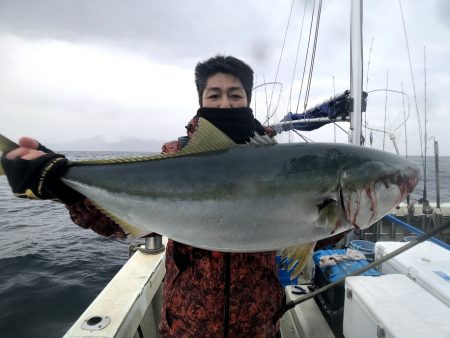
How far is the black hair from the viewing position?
2769 millimetres

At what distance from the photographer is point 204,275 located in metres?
2.32

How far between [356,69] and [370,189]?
4.25 metres

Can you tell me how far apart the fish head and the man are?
84 centimetres

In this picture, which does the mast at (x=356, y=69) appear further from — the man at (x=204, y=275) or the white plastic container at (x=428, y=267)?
the man at (x=204, y=275)

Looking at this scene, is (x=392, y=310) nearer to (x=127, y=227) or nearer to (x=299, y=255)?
(x=299, y=255)

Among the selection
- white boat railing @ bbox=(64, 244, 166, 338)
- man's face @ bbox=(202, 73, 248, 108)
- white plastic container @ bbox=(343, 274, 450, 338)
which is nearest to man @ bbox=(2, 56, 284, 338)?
man's face @ bbox=(202, 73, 248, 108)

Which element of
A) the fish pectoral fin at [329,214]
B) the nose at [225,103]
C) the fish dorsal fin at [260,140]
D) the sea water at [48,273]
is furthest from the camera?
the sea water at [48,273]

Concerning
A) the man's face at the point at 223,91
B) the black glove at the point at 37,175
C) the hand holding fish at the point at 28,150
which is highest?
the man's face at the point at 223,91

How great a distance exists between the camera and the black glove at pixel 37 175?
7.02 feet

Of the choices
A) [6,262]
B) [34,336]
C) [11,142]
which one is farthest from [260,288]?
[6,262]

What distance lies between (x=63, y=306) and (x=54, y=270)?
248cm

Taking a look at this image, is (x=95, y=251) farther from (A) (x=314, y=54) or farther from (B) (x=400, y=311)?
(B) (x=400, y=311)

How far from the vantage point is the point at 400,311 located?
8.70 ft

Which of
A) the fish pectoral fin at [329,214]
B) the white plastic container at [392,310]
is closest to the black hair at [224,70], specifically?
the fish pectoral fin at [329,214]
